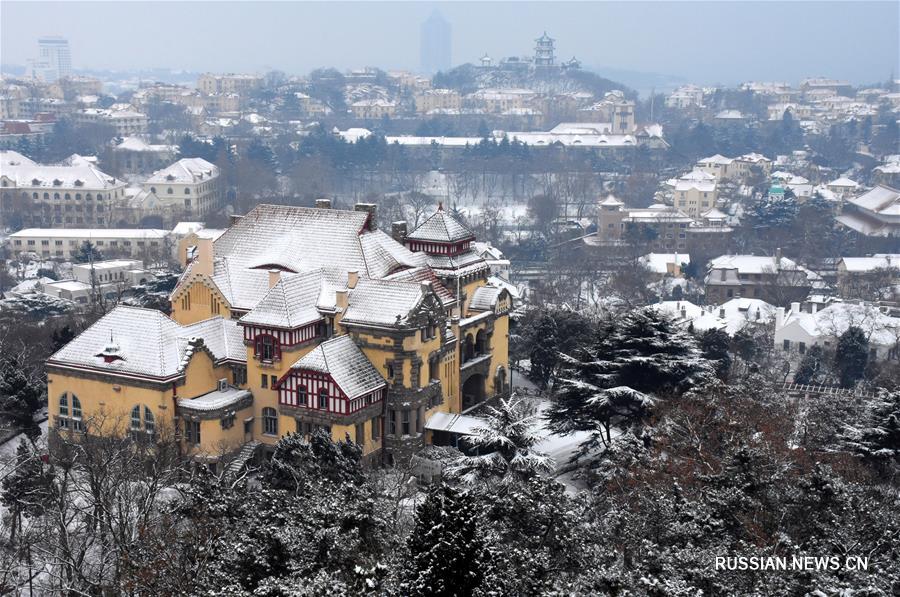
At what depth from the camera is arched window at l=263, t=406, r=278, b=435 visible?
3978cm

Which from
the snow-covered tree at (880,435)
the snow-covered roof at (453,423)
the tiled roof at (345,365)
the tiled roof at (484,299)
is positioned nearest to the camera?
the snow-covered tree at (880,435)

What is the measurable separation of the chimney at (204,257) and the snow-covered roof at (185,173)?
2536 inches

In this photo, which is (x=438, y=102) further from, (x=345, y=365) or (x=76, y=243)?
(x=345, y=365)

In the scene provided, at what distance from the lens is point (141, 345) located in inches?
1531

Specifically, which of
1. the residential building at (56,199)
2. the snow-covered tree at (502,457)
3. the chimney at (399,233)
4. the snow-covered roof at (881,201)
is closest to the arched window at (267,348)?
the chimney at (399,233)

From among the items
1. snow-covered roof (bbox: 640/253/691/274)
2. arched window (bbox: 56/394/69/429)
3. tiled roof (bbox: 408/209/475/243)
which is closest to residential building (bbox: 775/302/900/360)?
snow-covered roof (bbox: 640/253/691/274)

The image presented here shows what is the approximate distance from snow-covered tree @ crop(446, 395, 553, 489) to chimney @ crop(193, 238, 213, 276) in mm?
13843

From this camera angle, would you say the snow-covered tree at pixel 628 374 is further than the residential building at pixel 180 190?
No

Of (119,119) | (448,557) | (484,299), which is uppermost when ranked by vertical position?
(119,119)

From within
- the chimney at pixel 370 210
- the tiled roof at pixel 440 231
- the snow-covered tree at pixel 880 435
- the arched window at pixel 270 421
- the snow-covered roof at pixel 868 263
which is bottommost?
the snow-covered roof at pixel 868 263

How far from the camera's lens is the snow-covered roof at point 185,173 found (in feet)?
344

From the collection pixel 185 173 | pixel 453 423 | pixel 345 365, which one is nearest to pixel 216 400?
pixel 345 365

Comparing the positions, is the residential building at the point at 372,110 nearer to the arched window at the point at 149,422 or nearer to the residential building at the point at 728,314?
the residential building at the point at 728,314

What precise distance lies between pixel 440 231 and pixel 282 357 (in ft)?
30.0
